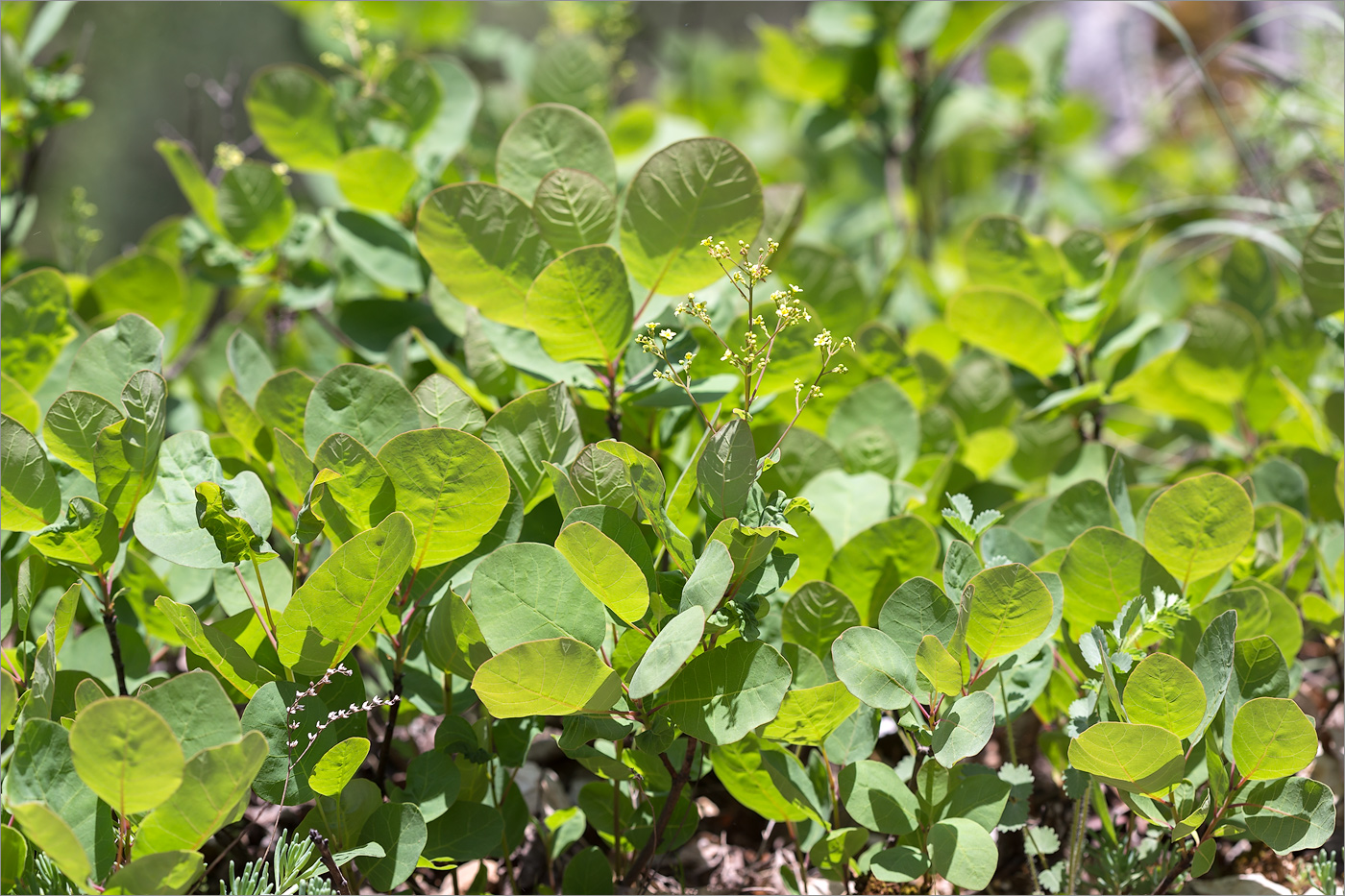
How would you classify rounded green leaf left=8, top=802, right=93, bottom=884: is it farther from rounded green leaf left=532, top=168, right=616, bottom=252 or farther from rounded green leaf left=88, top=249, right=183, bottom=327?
rounded green leaf left=88, top=249, right=183, bottom=327

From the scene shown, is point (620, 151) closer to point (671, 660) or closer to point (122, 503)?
point (122, 503)

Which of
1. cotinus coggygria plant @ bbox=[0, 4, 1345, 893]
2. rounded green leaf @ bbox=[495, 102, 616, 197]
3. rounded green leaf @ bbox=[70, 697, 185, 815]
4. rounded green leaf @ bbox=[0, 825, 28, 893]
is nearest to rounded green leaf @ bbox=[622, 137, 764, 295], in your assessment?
cotinus coggygria plant @ bbox=[0, 4, 1345, 893]

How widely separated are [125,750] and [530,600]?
0.94 feet

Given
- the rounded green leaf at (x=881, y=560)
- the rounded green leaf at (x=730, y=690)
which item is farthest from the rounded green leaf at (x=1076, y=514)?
the rounded green leaf at (x=730, y=690)

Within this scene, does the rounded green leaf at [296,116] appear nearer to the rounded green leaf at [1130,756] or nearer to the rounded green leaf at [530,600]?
the rounded green leaf at [530,600]

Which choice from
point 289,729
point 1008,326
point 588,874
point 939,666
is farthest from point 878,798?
point 1008,326

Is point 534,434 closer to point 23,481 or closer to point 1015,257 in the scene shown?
point 23,481

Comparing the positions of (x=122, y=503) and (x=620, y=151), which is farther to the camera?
(x=620, y=151)

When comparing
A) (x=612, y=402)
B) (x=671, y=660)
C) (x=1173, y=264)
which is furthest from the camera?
(x=1173, y=264)

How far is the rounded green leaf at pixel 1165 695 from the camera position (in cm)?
74

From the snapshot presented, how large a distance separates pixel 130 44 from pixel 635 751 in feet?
7.76

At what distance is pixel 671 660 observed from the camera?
66cm

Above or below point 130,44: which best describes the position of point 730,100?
below

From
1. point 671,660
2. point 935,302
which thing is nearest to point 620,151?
point 935,302
